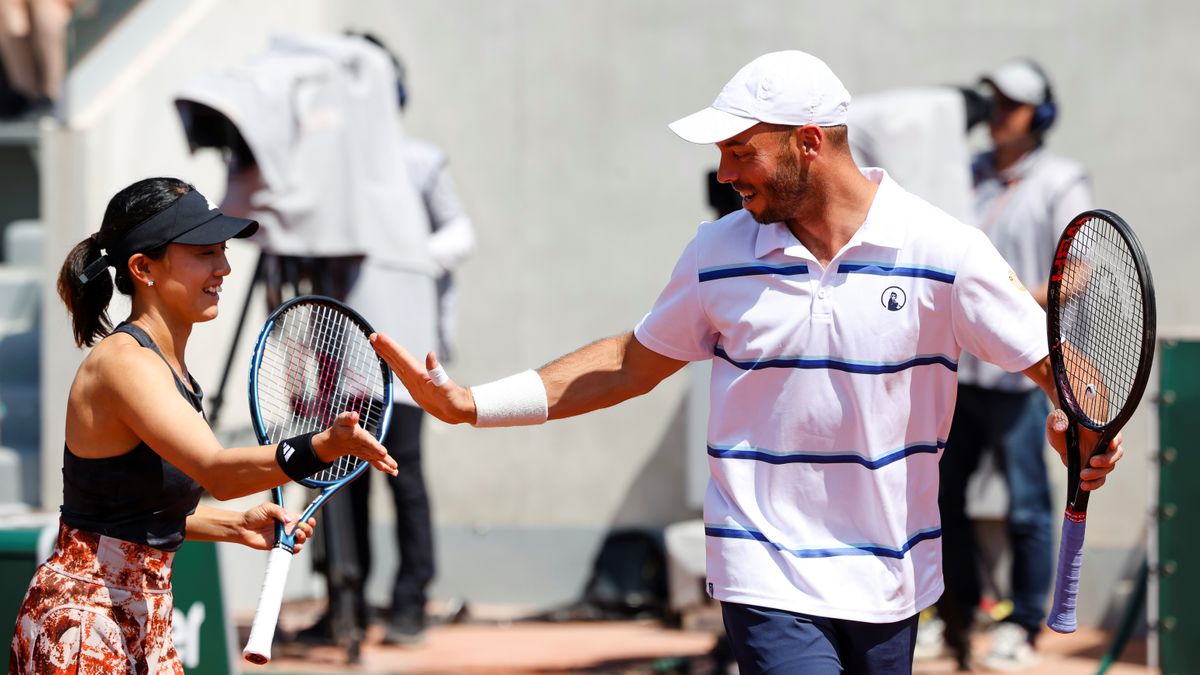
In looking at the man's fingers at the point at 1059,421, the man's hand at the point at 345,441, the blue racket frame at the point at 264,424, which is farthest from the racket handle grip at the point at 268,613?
the man's fingers at the point at 1059,421

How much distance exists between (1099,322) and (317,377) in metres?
1.79

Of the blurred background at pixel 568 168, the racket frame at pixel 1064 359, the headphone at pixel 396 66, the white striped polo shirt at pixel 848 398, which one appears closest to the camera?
the racket frame at pixel 1064 359

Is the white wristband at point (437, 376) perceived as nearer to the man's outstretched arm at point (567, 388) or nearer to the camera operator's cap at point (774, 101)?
the man's outstretched arm at point (567, 388)

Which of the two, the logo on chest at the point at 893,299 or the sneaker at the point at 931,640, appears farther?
the sneaker at the point at 931,640

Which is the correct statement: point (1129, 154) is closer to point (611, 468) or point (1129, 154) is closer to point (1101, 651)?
point (1101, 651)

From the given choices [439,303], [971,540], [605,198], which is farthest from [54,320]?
[971,540]

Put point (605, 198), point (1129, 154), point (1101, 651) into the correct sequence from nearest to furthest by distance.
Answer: point (1101, 651), point (1129, 154), point (605, 198)

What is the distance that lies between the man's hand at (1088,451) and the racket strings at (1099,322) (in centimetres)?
Result: 4

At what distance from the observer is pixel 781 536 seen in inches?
131

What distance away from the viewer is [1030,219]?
6.44 metres

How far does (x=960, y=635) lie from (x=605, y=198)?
2847mm

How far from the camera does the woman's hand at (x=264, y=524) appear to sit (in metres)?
3.34

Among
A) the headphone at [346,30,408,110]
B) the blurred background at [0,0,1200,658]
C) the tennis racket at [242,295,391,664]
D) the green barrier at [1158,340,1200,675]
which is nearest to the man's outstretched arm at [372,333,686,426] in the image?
the tennis racket at [242,295,391,664]

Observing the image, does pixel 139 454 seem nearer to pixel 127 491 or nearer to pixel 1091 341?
pixel 127 491
